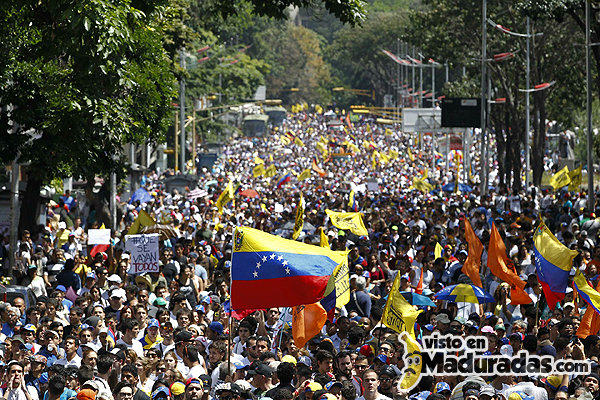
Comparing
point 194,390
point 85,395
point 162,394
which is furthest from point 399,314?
point 85,395

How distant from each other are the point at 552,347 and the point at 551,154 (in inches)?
2895

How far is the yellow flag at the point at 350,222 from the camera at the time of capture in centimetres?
2222

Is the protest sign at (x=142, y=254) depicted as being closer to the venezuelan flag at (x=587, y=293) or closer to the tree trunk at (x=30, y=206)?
the tree trunk at (x=30, y=206)

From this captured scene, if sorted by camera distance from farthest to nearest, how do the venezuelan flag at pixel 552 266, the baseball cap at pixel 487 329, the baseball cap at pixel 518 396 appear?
the venezuelan flag at pixel 552 266, the baseball cap at pixel 487 329, the baseball cap at pixel 518 396

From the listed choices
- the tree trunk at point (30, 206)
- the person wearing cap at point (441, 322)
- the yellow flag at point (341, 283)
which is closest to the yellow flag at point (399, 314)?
the yellow flag at point (341, 283)

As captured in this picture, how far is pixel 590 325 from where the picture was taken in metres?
12.0

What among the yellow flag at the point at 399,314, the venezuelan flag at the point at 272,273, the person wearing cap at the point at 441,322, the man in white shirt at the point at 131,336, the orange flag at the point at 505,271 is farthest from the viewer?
the orange flag at the point at 505,271

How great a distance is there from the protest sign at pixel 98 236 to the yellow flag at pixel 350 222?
3983 mm

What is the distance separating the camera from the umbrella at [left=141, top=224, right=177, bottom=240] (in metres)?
22.3

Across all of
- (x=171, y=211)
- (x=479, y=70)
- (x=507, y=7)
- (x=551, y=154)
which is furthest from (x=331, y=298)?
(x=551, y=154)

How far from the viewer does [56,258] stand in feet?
65.4

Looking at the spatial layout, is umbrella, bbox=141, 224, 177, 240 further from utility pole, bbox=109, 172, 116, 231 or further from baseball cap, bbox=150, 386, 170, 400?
baseball cap, bbox=150, 386, 170, 400

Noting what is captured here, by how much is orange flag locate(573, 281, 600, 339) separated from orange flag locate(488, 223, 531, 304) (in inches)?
88.6

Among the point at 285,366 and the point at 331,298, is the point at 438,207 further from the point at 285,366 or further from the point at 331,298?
the point at 285,366
